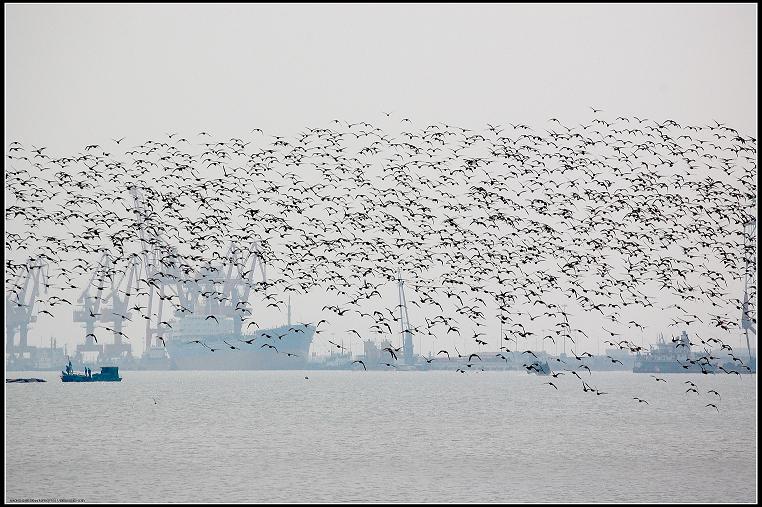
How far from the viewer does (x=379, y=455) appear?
6888cm

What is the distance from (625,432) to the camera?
89.9 metres

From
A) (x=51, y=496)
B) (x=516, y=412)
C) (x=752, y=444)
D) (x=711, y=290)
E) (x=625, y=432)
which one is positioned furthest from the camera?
(x=516, y=412)

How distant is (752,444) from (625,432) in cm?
1304

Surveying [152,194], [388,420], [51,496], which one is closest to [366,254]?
[152,194]

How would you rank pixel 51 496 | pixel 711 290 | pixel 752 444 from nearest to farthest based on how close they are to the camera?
pixel 51 496
pixel 711 290
pixel 752 444

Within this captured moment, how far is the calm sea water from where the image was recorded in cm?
5112

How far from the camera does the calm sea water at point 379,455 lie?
5112 cm

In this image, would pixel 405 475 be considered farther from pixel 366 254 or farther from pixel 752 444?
pixel 752 444

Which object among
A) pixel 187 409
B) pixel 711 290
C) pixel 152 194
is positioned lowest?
pixel 187 409

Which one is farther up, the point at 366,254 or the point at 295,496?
the point at 366,254

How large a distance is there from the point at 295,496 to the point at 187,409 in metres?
78.3

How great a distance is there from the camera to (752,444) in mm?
78875

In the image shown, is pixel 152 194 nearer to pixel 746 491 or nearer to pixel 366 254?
pixel 366 254

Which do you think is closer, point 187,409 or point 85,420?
point 85,420
